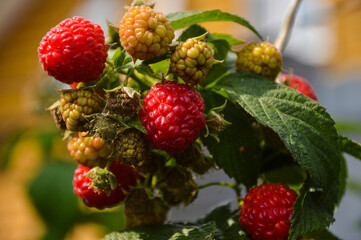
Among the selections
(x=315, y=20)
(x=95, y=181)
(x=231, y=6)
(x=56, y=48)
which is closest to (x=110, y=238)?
(x=95, y=181)

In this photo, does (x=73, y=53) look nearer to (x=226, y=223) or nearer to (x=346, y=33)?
(x=226, y=223)

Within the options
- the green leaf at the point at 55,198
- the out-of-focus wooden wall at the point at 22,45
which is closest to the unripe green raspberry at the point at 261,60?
the green leaf at the point at 55,198

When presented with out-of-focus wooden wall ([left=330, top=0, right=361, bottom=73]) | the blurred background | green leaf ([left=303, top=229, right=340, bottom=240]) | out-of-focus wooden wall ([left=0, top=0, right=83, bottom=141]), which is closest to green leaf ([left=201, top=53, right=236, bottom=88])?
green leaf ([left=303, top=229, right=340, bottom=240])

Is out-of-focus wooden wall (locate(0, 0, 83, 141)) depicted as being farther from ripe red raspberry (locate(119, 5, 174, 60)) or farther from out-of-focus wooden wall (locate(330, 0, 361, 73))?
ripe red raspberry (locate(119, 5, 174, 60))

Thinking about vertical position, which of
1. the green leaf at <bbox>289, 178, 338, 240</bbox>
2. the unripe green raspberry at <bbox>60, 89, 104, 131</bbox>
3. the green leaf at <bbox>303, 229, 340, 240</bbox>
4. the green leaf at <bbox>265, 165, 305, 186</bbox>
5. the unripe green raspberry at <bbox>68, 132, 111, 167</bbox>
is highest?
the unripe green raspberry at <bbox>60, 89, 104, 131</bbox>

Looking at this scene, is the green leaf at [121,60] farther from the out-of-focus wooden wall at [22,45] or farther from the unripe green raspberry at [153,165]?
the out-of-focus wooden wall at [22,45]

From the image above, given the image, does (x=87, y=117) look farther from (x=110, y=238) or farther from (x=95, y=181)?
(x=110, y=238)
